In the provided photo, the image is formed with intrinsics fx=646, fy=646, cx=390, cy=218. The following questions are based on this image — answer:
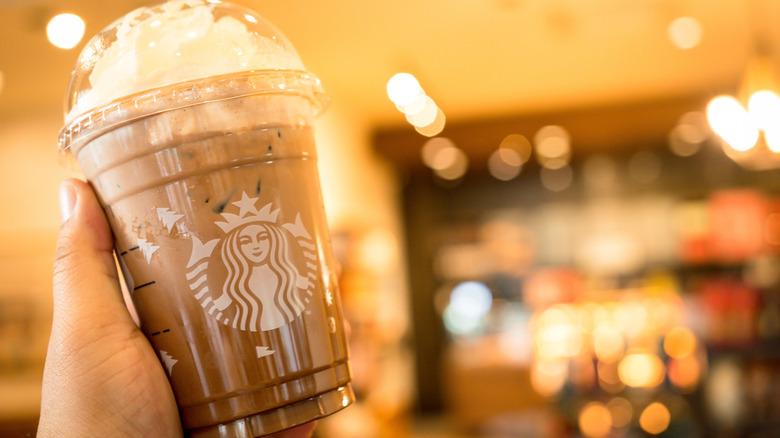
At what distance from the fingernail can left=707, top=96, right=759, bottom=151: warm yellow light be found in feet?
12.0

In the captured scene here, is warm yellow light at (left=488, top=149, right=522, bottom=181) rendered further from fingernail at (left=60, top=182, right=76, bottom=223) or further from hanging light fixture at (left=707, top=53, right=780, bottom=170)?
fingernail at (left=60, top=182, right=76, bottom=223)

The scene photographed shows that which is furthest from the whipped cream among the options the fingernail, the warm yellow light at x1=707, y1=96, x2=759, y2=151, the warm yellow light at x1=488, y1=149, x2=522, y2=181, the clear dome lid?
the warm yellow light at x1=488, y1=149, x2=522, y2=181

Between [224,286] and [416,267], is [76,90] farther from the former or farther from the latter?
[416,267]

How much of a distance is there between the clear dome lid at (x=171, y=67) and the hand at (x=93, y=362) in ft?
0.48

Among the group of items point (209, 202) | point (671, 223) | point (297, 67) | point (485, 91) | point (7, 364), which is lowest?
point (671, 223)

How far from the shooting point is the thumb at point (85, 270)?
0.84 metres

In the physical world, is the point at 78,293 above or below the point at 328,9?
below

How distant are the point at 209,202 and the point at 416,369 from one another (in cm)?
813

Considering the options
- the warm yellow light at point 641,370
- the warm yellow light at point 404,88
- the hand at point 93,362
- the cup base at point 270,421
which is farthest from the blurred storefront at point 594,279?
the hand at point 93,362

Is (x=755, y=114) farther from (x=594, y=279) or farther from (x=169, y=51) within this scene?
(x=594, y=279)

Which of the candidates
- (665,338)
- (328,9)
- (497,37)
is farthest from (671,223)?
(328,9)

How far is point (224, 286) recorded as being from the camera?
0.84 meters

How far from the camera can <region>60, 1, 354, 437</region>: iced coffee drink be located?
33.1 inches

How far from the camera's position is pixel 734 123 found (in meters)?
3.99
